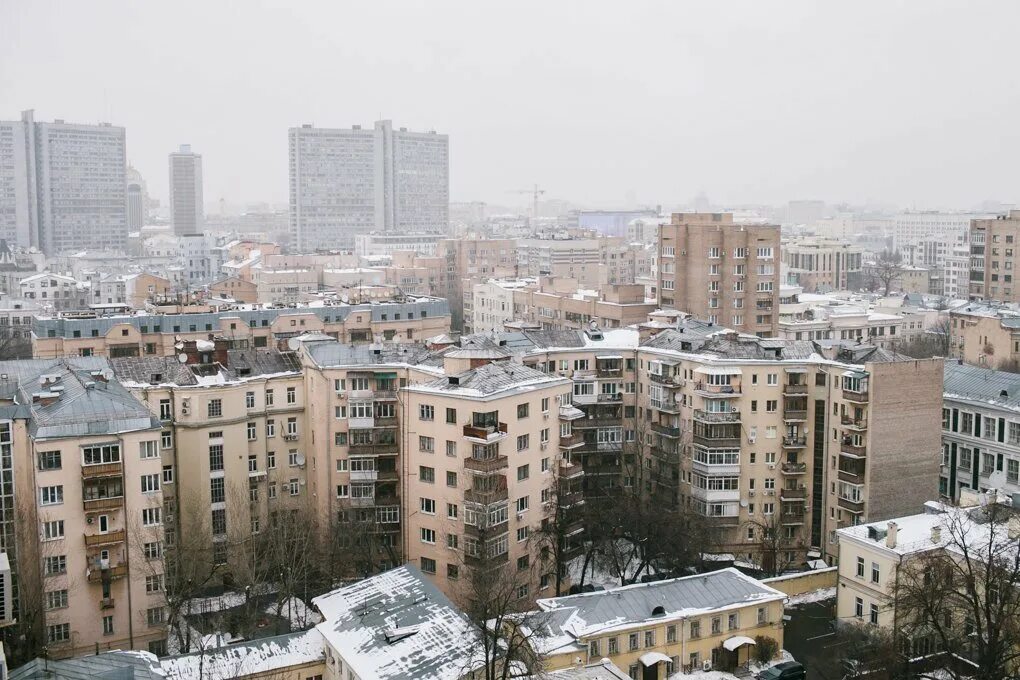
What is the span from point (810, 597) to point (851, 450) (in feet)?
18.0

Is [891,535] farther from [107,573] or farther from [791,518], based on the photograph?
[107,573]

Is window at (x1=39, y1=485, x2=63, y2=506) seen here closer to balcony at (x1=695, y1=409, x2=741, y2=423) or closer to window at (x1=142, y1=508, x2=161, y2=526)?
window at (x1=142, y1=508, x2=161, y2=526)

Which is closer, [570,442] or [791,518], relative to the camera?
[570,442]

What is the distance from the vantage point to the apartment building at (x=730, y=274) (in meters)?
61.1

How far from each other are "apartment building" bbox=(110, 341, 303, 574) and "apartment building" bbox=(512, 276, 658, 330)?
85.7ft

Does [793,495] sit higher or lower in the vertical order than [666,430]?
lower

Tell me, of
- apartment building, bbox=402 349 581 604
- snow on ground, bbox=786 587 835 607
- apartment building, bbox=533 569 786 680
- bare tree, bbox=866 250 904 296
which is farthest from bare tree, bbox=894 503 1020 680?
bare tree, bbox=866 250 904 296

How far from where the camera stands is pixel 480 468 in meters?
31.7

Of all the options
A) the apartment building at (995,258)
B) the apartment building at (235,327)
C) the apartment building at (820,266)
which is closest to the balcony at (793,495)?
the apartment building at (235,327)

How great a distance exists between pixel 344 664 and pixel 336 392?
42.8ft

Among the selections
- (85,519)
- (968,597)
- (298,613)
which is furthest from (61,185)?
(968,597)

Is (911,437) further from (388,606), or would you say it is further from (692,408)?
(388,606)

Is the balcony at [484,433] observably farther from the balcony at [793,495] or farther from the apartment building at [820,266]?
the apartment building at [820,266]

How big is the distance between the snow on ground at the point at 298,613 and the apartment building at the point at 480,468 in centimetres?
348
